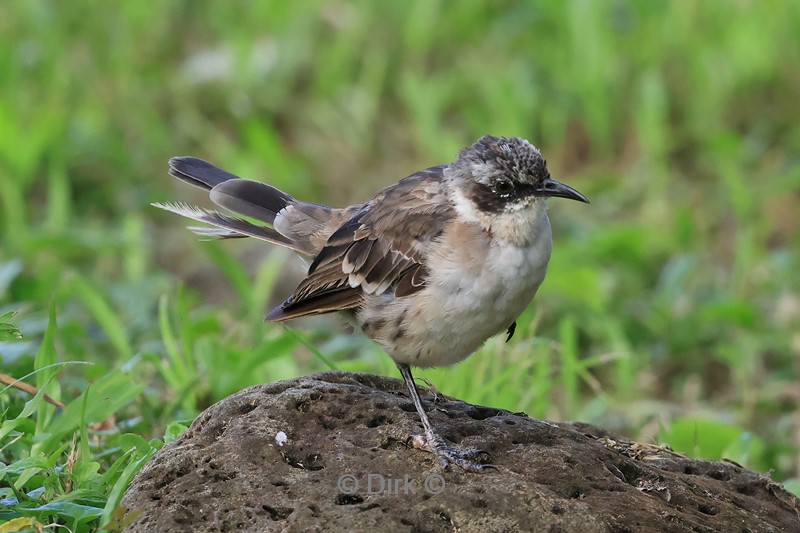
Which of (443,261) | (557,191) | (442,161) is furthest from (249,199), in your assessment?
(442,161)

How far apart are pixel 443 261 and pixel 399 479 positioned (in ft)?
3.44

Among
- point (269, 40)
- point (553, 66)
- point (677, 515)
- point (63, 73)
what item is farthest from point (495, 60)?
point (677, 515)

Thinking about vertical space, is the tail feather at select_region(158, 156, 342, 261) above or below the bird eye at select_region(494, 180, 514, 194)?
below

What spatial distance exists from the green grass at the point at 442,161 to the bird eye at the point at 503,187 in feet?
4.27

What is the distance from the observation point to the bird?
4562 millimetres

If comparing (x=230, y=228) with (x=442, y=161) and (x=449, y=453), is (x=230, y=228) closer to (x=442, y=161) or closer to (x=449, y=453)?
(x=449, y=453)

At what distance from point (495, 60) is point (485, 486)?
7368 millimetres

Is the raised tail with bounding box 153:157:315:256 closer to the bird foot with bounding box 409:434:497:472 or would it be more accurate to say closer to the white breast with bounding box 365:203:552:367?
the white breast with bounding box 365:203:552:367

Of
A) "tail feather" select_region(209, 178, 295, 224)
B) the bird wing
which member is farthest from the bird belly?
"tail feather" select_region(209, 178, 295, 224)

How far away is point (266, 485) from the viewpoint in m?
3.91

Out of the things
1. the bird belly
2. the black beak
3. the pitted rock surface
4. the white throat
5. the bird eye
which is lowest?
the pitted rock surface

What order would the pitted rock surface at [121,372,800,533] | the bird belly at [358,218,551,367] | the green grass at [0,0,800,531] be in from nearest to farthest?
1. the pitted rock surface at [121,372,800,533]
2. the bird belly at [358,218,551,367]
3. the green grass at [0,0,800,531]

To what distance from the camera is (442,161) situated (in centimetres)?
988

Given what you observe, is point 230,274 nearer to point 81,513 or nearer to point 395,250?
point 395,250
